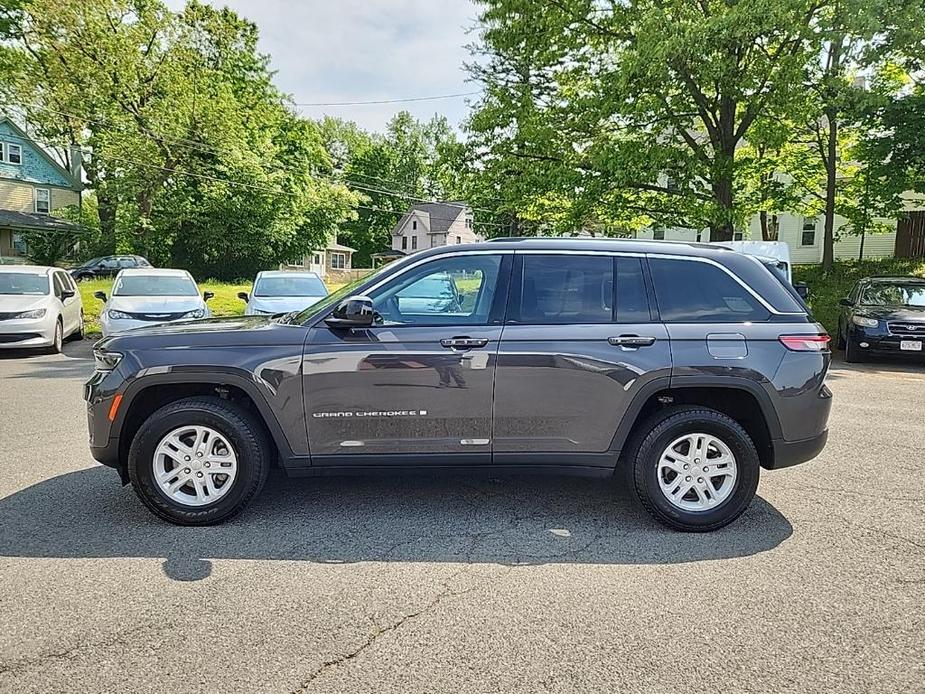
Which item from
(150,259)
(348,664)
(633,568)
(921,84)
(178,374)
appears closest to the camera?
(348,664)

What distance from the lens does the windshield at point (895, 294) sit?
40.6 feet

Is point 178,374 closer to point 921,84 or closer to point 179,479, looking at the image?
point 179,479

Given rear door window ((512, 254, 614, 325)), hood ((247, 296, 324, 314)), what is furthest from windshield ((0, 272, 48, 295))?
rear door window ((512, 254, 614, 325))

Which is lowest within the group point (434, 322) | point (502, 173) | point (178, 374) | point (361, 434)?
point (361, 434)

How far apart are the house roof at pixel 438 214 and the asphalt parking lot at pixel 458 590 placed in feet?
207

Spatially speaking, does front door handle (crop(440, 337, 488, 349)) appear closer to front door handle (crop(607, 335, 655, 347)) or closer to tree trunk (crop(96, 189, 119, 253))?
front door handle (crop(607, 335, 655, 347))

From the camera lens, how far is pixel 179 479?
4145 millimetres

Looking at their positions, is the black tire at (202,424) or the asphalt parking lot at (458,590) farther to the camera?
the black tire at (202,424)

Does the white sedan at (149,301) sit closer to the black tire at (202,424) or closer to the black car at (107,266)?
the black tire at (202,424)

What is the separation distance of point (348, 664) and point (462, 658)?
47 centimetres

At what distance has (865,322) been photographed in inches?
478

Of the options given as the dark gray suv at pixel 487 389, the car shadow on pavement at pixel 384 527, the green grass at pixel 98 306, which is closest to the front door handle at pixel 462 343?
the dark gray suv at pixel 487 389

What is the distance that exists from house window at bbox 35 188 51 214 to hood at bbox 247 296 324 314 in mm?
37644

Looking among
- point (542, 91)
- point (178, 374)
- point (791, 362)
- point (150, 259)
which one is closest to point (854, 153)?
point (542, 91)
